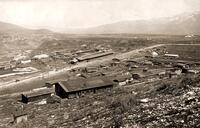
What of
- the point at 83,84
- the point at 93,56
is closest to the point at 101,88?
the point at 83,84

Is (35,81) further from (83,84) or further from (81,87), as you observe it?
(81,87)

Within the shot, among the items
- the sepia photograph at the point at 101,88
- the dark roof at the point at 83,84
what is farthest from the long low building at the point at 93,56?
the dark roof at the point at 83,84

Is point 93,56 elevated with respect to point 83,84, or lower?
lower

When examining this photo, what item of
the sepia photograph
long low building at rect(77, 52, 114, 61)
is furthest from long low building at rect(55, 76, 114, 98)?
long low building at rect(77, 52, 114, 61)

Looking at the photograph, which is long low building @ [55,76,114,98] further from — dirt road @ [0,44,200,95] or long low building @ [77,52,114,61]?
long low building @ [77,52,114,61]

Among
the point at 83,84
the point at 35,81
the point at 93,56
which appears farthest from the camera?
the point at 93,56

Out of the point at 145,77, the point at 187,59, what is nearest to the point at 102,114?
the point at 145,77

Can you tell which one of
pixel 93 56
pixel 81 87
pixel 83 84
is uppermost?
pixel 83 84

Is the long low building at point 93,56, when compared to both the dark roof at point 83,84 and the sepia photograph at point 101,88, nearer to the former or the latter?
the sepia photograph at point 101,88
